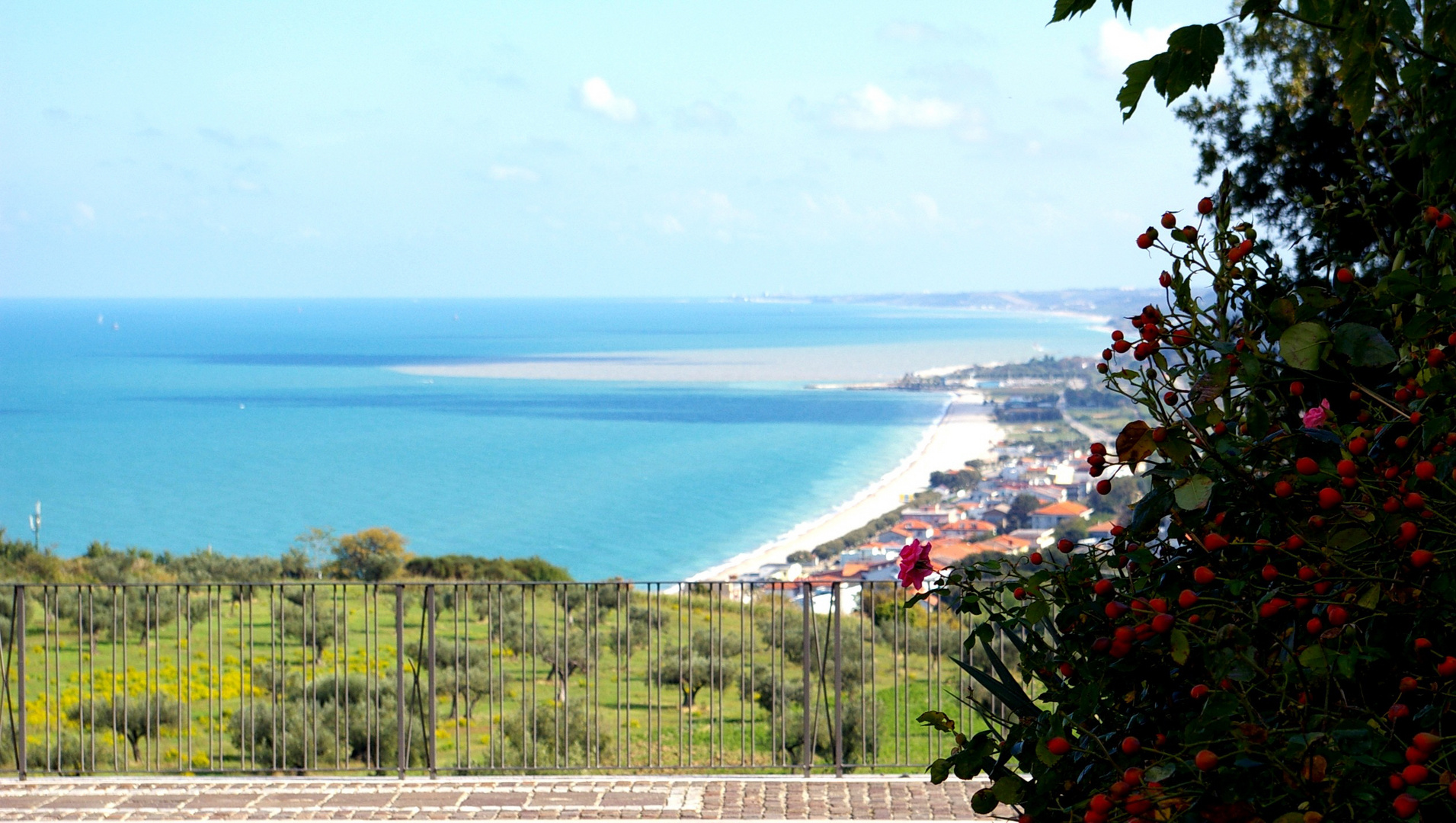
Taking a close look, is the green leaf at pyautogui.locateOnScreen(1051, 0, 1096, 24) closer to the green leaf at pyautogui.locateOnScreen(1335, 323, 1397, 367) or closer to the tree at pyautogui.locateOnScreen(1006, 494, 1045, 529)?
the green leaf at pyautogui.locateOnScreen(1335, 323, 1397, 367)

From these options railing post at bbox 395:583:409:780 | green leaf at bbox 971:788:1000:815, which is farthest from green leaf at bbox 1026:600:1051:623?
railing post at bbox 395:583:409:780

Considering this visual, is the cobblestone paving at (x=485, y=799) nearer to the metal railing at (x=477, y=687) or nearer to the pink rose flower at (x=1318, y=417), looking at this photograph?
the metal railing at (x=477, y=687)

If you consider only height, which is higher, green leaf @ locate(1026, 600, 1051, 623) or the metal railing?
green leaf @ locate(1026, 600, 1051, 623)

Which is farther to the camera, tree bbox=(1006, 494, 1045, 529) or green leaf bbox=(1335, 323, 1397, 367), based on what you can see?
tree bbox=(1006, 494, 1045, 529)

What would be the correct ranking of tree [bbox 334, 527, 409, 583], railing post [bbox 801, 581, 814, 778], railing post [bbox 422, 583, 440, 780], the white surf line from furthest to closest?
1. the white surf line
2. tree [bbox 334, 527, 409, 583]
3. railing post [bbox 801, 581, 814, 778]
4. railing post [bbox 422, 583, 440, 780]

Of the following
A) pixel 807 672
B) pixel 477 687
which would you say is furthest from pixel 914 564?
pixel 477 687

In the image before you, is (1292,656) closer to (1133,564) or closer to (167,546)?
(1133,564)

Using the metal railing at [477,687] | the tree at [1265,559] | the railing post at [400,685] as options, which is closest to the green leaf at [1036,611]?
the tree at [1265,559]

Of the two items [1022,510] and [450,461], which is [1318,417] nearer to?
[1022,510]
